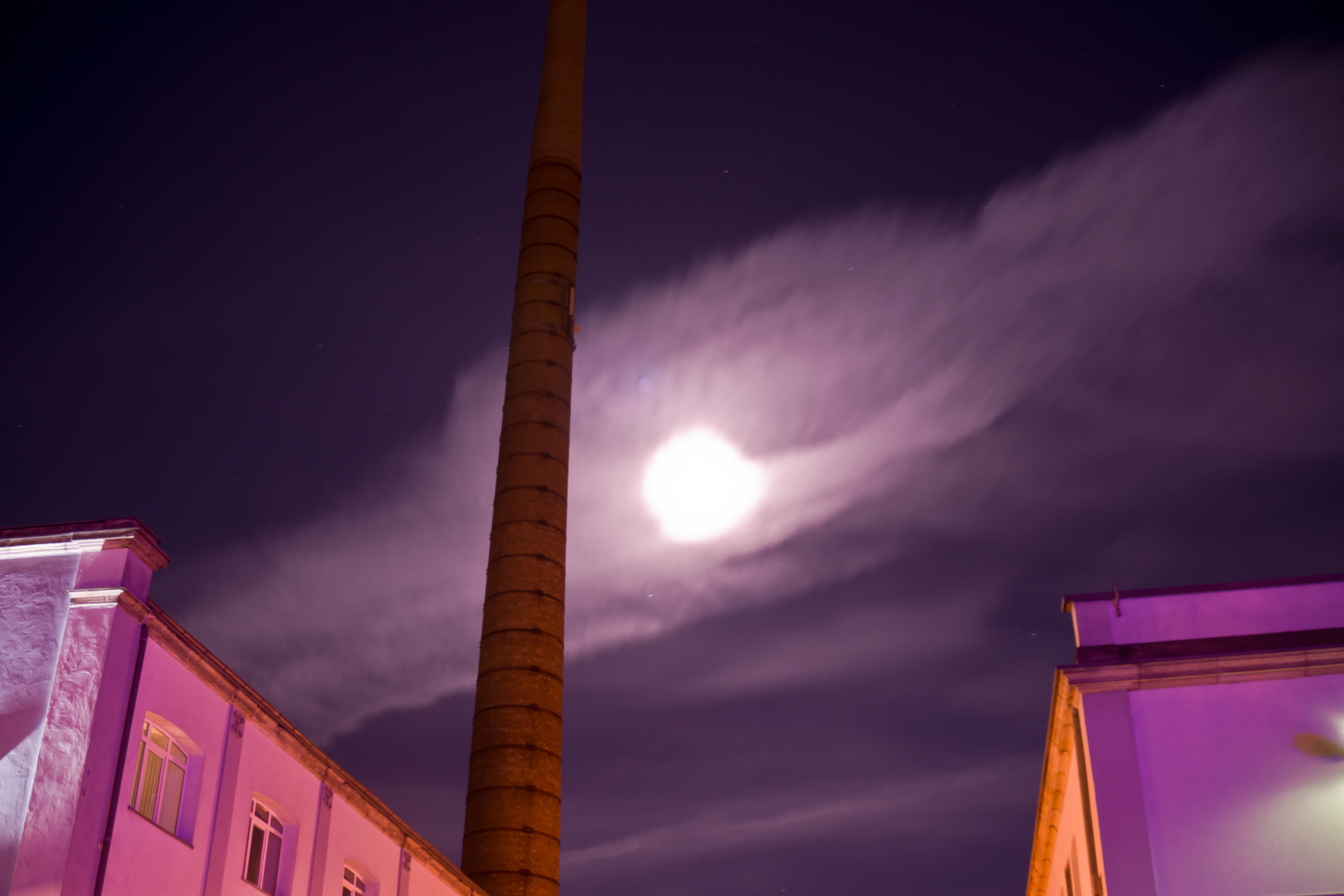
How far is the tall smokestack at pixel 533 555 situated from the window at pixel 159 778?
378 inches

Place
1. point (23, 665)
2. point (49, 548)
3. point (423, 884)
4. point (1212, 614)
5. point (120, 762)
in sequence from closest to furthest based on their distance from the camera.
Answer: point (120, 762) < point (23, 665) < point (49, 548) < point (1212, 614) < point (423, 884)

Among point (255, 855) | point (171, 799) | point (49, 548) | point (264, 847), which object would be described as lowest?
point (255, 855)

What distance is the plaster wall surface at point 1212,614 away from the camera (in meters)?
16.2

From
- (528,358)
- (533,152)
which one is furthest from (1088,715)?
(533,152)

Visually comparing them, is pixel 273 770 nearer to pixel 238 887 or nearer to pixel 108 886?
pixel 238 887

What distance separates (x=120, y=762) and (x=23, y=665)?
1.36 meters

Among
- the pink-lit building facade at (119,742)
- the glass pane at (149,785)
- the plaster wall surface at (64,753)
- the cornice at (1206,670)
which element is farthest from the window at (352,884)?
the cornice at (1206,670)

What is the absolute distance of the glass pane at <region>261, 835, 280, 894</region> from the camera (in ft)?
43.9

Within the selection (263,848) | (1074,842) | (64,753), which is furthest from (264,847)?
(1074,842)

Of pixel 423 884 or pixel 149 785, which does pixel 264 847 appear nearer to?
pixel 149 785

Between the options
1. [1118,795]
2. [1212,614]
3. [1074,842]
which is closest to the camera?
[1118,795]

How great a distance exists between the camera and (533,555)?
23.6m

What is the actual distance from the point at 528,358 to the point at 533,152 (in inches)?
232

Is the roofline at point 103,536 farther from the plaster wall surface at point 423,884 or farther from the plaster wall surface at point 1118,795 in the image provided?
the plaster wall surface at point 1118,795
